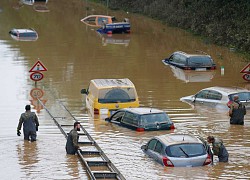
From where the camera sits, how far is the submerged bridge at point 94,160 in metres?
24.7

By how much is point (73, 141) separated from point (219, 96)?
37.9 feet

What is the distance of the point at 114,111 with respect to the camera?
35750 mm

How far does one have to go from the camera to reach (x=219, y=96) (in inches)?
1487

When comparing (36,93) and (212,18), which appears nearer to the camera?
(36,93)

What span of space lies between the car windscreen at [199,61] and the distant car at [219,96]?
1103 cm

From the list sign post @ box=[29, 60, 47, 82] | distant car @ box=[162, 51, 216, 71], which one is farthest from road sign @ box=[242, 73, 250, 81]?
sign post @ box=[29, 60, 47, 82]

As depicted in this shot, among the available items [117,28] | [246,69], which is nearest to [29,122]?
[246,69]

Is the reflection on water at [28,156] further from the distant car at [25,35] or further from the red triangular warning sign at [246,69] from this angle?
the distant car at [25,35]

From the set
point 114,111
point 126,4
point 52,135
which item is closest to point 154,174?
point 52,135

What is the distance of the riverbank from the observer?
62125 millimetres

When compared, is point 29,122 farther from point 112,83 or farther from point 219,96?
point 219,96

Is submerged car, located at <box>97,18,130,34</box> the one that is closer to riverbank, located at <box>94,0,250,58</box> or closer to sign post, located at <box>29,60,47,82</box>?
riverbank, located at <box>94,0,250,58</box>

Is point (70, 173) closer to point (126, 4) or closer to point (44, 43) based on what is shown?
point (44, 43)

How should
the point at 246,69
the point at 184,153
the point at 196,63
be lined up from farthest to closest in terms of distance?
the point at 196,63
the point at 246,69
the point at 184,153
